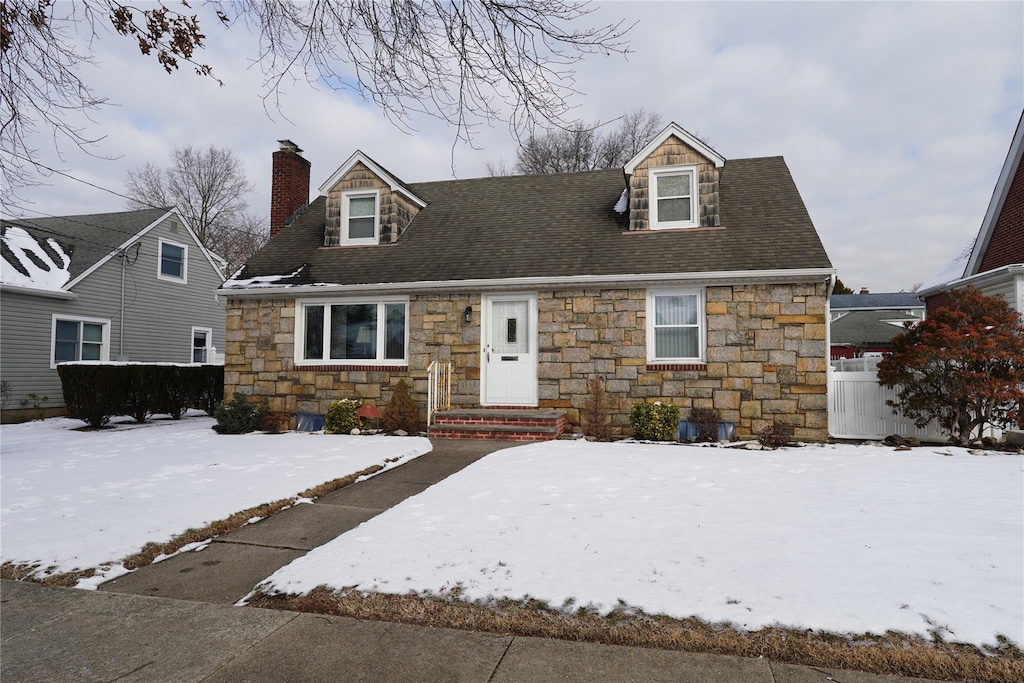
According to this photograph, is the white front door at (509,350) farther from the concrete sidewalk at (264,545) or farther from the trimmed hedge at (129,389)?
the trimmed hedge at (129,389)

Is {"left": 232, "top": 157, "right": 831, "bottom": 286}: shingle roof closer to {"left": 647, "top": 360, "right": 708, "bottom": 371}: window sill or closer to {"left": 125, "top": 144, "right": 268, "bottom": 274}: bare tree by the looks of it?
{"left": 647, "top": 360, "right": 708, "bottom": 371}: window sill

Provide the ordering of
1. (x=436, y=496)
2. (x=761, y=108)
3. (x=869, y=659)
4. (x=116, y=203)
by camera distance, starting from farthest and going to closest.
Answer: (x=116, y=203) < (x=761, y=108) < (x=436, y=496) < (x=869, y=659)

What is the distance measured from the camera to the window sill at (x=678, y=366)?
32.3ft

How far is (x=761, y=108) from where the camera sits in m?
7.02

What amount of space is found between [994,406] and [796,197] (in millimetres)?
5064

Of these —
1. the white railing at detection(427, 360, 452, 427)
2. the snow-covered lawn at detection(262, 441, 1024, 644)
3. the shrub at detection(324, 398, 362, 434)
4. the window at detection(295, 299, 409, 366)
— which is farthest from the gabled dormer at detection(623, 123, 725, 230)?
the shrub at detection(324, 398, 362, 434)

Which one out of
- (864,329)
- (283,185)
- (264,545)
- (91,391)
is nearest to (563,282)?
(264,545)

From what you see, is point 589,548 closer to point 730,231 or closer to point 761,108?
point 761,108

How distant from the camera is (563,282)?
10.3 metres

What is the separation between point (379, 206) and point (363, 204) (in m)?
0.47

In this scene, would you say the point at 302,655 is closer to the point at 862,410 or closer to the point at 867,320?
the point at 862,410

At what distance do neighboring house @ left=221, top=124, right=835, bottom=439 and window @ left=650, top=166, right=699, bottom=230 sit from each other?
1.2 inches

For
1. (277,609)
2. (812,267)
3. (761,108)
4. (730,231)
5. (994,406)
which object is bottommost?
(277,609)

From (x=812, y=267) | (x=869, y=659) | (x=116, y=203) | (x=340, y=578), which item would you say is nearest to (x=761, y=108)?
(x=812, y=267)
